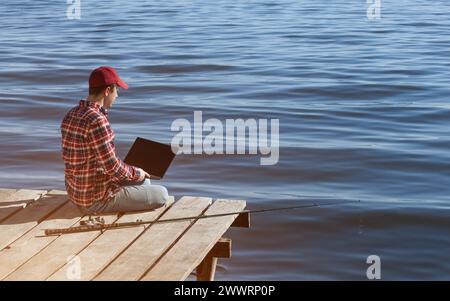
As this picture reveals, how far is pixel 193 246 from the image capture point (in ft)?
23.5

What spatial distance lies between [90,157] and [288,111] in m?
8.51

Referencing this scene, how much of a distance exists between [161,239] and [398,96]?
418 inches

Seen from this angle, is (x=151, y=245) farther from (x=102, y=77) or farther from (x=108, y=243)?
(x=102, y=77)

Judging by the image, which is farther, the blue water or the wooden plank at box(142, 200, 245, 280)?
the blue water

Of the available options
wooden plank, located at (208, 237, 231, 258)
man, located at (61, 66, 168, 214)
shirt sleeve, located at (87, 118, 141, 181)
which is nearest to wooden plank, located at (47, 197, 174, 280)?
man, located at (61, 66, 168, 214)

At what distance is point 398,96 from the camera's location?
17266mm

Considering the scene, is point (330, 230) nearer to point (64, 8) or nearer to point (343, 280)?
point (343, 280)

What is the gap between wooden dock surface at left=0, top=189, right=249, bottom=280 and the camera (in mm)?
6656

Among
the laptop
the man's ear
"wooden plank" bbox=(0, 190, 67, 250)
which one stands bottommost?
"wooden plank" bbox=(0, 190, 67, 250)

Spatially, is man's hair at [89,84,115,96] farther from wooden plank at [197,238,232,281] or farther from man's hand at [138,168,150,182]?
wooden plank at [197,238,232,281]

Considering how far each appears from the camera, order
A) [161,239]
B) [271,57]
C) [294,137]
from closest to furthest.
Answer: [161,239]
[294,137]
[271,57]

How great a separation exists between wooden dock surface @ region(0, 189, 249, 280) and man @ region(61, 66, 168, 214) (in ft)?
0.38

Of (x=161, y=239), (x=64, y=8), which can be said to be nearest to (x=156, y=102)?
(x=161, y=239)

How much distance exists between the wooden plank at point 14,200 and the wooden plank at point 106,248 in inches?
33.9
